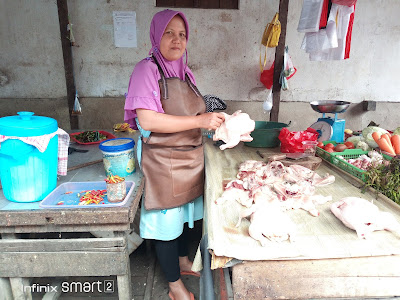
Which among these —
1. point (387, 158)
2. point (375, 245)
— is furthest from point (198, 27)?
point (375, 245)

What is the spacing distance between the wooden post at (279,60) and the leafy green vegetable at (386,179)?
12.6 feet

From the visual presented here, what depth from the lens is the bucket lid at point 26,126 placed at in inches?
69.8

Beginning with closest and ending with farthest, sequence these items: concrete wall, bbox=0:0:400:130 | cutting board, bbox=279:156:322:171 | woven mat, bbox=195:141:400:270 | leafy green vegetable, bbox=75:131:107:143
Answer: woven mat, bbox=195:141:400:270 < cutting board, bbox=279:156:322:171 < leafy green vegetable, bbox=75:131:107:143 < concrete wall, bbox=0:0:400:130

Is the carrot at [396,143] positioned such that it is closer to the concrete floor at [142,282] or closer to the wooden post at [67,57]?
the concrete floor at [142,282]

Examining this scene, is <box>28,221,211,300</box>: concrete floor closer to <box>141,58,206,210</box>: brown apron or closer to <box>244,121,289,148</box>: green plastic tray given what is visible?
<box>141,58,206,210</box>: brown apron

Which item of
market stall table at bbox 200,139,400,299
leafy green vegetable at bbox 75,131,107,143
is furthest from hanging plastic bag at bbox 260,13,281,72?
market stall table at bbox 200,139,400,299

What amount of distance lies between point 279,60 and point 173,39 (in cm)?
401

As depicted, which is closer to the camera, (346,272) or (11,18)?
(346,272)

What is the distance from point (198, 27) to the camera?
562 centimetres

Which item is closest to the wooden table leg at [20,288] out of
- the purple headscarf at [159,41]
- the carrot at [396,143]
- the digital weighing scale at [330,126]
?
the purple headscarf at [159,41]

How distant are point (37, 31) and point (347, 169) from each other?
5.96 metres

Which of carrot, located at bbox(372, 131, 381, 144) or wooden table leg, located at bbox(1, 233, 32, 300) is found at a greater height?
carrot, located at bbox(372, 131, 381, 144)

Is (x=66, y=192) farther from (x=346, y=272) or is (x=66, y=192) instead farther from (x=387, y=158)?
(x=387, y=158)

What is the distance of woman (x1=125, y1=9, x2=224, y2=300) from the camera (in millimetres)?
2031
